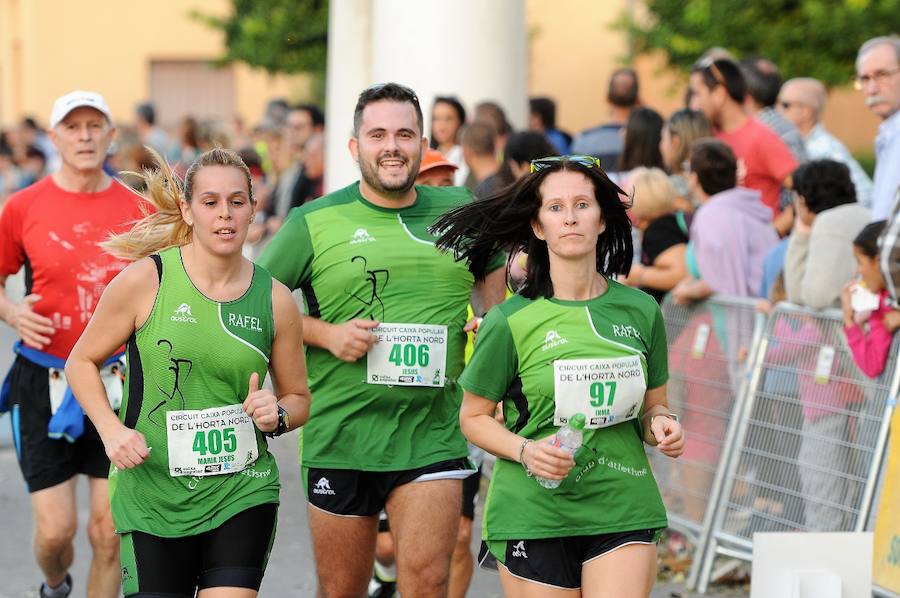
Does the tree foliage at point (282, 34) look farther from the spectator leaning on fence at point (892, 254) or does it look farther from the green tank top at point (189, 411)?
the green tank top at point (189, 411)

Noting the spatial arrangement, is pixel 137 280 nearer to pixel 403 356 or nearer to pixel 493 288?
pixel 403 356

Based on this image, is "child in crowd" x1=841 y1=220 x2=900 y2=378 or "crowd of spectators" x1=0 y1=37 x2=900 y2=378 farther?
"crowd of spectators" x1=0 y1=37 x2=900 y2=378

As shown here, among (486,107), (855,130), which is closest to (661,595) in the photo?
(486,107)

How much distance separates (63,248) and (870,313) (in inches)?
130

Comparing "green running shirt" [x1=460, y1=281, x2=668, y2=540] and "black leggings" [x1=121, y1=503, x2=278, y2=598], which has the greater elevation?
"green running shirt" [x1=460, y1=281, x2=668, y2=540]

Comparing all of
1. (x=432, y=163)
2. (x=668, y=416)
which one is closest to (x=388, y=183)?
(x=432, y=163)

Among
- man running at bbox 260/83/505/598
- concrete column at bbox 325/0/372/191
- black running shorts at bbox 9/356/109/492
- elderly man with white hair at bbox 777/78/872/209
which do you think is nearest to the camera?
man running at bbox 260/83/505/598

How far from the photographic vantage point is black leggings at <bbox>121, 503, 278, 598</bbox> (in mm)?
4762

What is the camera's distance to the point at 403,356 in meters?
5.61

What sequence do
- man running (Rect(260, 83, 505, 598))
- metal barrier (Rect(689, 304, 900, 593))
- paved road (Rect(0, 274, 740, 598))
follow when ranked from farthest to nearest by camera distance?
paved road (Rect(0, 274, 740, 598)), metal barrier (Rect(689, 304, 900, 593)), man running (Rect(260, 83, 505, 598))

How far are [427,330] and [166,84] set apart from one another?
3663cm

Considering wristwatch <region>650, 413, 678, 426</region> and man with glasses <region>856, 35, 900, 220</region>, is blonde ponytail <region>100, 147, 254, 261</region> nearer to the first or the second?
wristwatch <region>650, 413, 678, 426</region>

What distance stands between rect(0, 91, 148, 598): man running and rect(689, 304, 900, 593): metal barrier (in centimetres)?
282

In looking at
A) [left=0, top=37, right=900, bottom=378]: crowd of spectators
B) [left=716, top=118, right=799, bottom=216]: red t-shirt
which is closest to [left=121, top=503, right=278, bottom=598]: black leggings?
[left=0, top=37, right=900, bottom=378]: crowd of spectators
